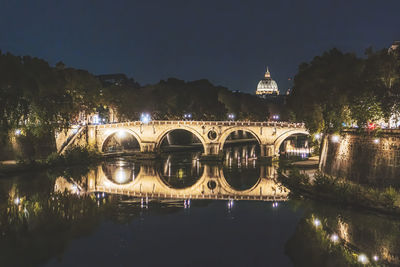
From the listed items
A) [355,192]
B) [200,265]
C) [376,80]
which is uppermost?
[376,80]

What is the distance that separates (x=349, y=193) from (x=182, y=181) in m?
15.6

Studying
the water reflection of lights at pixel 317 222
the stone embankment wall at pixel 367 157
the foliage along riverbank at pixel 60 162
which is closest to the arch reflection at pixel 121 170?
the foliage along riverbank at pixel 60 162

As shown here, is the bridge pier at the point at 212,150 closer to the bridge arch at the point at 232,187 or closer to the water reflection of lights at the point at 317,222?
the bridge arch at the point at 232,187

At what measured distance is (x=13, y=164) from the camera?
36000 mm

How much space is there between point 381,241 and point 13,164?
2940 cm

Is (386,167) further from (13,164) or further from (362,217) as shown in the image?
(13,164)

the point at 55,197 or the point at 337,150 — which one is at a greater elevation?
the point at 337,150

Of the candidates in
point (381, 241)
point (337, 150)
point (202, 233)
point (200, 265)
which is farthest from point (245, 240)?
point (337, 150)

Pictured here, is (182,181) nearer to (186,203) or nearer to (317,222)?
(186,203)

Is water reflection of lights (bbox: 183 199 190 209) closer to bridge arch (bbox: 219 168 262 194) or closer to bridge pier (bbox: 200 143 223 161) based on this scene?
bridge arch (bbox: 219 168 262 194)

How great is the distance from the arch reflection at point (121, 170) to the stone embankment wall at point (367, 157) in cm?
1649

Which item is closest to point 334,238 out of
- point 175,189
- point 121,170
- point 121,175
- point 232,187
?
point 232,187

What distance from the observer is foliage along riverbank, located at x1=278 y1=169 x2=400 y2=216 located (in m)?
20.6

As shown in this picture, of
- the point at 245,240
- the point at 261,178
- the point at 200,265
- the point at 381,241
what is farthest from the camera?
the point at 261,178
